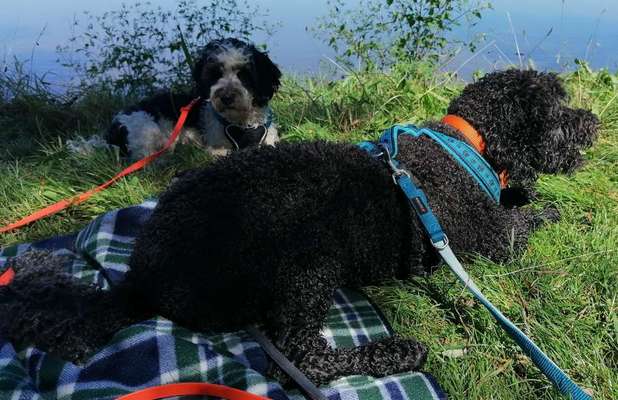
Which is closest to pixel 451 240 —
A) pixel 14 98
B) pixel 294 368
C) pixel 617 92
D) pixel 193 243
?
pixel 294 368

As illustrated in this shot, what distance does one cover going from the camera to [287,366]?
2.40 m

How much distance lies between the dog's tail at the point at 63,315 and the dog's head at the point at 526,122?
2058 millimetres

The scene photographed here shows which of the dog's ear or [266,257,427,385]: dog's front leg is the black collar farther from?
[266,257,427,385]: dog's front leg

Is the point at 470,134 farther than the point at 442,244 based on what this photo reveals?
Yes

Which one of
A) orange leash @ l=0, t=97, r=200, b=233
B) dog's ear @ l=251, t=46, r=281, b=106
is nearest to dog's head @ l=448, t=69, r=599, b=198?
dog's ear @ l=251, t=46, r=281, b=106

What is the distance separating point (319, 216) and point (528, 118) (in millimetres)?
1404

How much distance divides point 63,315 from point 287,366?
0.93m

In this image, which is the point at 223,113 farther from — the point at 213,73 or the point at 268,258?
the point at 268,258

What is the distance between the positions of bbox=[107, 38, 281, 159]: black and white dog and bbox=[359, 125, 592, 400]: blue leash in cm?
197

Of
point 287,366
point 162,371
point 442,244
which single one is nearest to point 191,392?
point 162,371

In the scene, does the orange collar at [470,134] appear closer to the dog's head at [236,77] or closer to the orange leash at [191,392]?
the orange leash at [191,392]

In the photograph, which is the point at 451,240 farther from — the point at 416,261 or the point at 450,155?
the point at 450,155

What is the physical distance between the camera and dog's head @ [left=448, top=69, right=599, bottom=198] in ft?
10.5

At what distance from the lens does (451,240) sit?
3012 millimetres
